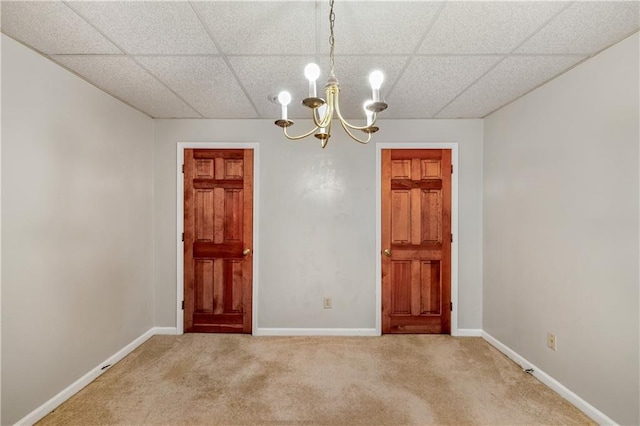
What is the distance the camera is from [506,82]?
2340mm

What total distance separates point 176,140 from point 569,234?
3875 millimetres

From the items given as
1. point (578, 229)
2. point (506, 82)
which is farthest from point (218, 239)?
point (578, 229)

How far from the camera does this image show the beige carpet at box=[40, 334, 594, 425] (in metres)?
1.96

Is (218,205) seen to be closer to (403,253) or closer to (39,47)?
(39,47)

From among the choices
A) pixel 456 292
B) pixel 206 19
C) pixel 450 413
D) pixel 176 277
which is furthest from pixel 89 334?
pixel 456 292

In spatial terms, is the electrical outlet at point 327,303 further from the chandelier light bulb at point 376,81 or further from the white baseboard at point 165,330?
the chandelier light bulb at point 376,81

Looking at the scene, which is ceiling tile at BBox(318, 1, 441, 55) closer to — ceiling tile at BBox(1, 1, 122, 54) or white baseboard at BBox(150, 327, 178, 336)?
ceiling tile at BBox(1, 1, 122, 54)

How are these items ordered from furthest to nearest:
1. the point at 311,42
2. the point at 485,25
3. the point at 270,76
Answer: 1. the point at 270,76
2. the point at 311,42
3. the point at 485,25

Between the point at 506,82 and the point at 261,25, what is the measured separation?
202cm

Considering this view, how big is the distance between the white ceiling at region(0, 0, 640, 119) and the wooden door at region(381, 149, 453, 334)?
85 centimetres

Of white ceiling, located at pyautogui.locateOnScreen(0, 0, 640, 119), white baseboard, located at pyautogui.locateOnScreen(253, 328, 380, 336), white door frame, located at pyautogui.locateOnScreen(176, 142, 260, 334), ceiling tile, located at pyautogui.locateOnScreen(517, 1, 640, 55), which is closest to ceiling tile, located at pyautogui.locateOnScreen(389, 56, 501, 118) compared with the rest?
white ceiling, located at pyautogui.locateOnScreen(0, 0, 640, 119)

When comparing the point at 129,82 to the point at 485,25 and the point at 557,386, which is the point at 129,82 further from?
the point at 557,386

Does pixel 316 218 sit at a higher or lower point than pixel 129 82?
lower

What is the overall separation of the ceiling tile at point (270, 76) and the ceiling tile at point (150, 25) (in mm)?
267
